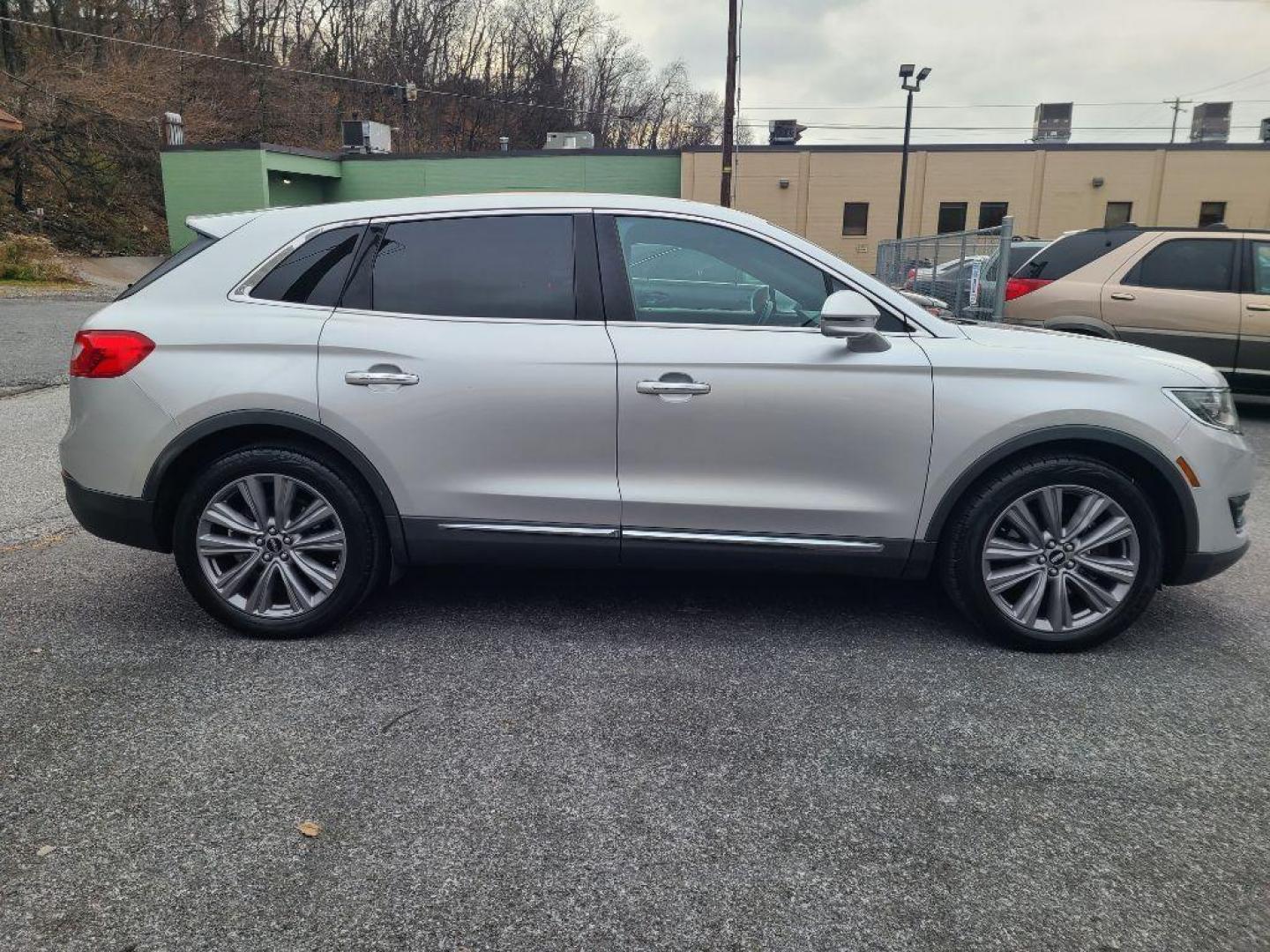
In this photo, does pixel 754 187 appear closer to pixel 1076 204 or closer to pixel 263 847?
pixel 1076 204

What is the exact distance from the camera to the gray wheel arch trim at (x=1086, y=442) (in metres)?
3.66

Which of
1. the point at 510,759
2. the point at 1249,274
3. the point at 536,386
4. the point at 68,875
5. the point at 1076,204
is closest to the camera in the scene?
the point at 68,875

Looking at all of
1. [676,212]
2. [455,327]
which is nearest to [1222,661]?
[676,212]

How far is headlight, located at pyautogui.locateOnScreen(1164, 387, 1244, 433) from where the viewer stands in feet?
12.3

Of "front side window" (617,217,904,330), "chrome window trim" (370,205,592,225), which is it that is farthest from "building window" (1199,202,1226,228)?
"chrome window trim" (370,205,592,225)

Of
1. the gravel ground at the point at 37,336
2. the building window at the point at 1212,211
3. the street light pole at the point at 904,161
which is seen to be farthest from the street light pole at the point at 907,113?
the gravel ground at the point at 37,336

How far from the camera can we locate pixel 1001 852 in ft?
8.27

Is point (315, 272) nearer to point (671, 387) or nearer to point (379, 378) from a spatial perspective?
point (379, 378)

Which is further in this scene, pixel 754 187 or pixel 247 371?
pixel 754 187

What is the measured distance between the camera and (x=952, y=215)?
124 feet

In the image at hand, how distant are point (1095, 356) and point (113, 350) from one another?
3953 mm

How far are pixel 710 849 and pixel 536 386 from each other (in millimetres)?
1908

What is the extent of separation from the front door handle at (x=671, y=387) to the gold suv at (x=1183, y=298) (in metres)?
6.85

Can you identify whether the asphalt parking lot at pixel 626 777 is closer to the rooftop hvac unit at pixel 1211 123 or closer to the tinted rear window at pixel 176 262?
the tinted rear window at pixel 176 262
